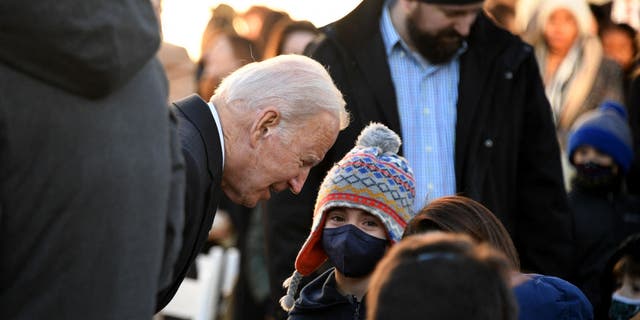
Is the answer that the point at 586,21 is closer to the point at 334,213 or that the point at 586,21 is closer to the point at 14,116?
the point at 334,213

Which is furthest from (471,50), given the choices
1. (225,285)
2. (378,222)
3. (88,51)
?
(88,51)

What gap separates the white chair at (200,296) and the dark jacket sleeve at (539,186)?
199 centimetres

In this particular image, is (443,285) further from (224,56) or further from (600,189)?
(224,56)

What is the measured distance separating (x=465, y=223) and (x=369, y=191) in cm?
72

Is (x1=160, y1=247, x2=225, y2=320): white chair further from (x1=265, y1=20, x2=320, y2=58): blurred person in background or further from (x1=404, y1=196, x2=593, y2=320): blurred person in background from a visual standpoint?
(x1=404, y1=196, x2=593, y2=320): blurred person in background

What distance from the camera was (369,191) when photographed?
4.80 m

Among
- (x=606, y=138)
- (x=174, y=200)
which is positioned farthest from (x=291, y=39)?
(x=174, y=200)

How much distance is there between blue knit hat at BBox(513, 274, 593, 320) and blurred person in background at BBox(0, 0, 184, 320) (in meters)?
1.44

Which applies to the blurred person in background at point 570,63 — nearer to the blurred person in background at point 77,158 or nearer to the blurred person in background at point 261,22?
the blurred person in background at point 261,22

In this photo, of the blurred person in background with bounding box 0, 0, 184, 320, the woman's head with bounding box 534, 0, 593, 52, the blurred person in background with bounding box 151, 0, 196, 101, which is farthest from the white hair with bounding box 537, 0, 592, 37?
the blurred person in background with bounding box 0, 0, 184, 320

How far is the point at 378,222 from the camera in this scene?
484 centimetres

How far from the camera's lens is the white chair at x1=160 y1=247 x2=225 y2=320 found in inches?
292

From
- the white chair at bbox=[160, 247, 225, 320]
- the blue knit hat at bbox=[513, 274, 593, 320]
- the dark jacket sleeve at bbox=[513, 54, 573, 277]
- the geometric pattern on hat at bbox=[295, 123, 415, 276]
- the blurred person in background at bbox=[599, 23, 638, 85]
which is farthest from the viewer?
the blurred person in background at bbox=[599, 23, 638, 85]

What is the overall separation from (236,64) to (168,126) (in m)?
6.41
